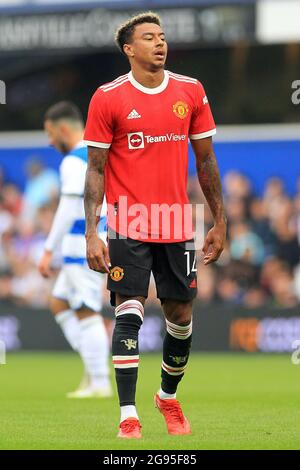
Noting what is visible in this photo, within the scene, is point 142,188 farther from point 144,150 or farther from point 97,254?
point 97,254

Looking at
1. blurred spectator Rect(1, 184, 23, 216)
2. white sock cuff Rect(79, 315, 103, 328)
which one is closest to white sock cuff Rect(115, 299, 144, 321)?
white sock cuff Rect(79, 315, 103, 328)

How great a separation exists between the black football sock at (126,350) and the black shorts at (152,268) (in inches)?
4.7

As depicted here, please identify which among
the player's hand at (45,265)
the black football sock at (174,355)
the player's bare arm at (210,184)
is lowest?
the player's hand at (45,265)

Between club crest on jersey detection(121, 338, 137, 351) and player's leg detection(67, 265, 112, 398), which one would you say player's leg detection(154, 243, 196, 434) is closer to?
club crest on jersey detection(121, 338, 137, 351)

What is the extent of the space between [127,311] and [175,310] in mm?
461

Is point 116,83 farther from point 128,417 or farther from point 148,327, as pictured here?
point 148,327

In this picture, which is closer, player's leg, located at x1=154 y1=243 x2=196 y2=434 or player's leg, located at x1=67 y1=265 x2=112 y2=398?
player's leg, located at x1=154 y1=243 x2=196 y2=434

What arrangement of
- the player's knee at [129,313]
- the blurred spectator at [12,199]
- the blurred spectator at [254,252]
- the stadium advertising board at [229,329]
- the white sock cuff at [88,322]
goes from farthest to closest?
the blurred spectator at [12,199], the blurred spectator at [254,252], the stadium advertising board at [229,329], the white sock cuff at [88,322], the player's knee at [129,313]

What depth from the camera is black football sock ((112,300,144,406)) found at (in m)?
8.16

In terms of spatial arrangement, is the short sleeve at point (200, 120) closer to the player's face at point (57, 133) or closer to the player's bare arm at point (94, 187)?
the player's bare arm at point (94, 187)

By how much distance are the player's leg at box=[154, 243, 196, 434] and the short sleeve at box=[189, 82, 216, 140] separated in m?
0.79

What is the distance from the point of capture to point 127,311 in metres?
8.23

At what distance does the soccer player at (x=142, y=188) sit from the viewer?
826 cm

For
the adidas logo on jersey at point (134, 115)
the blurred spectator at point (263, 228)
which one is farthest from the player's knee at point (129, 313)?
the blurred spectator at point (263, 228)
